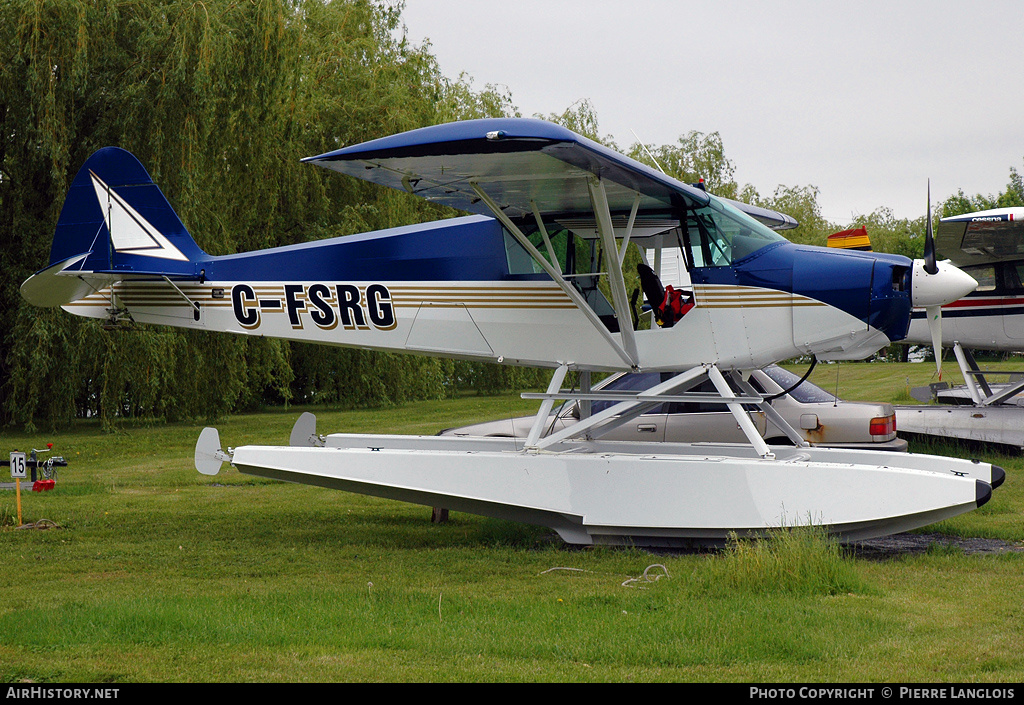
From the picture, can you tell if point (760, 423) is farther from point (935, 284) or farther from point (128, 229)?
point (128, 229)

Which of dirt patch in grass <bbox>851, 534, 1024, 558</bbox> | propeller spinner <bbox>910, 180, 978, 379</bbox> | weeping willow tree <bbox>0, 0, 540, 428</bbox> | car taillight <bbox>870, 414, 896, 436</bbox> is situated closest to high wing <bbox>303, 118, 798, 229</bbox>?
propeller spinner <bbox>910, 180, 978, 379</bbox>

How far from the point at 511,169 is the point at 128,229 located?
441 cm

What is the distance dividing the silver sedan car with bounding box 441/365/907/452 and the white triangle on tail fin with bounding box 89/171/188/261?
3358 mm

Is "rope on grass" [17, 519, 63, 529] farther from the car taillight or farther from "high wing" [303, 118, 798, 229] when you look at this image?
the car taillight

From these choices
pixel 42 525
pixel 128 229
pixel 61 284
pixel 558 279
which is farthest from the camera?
pixel 128 229

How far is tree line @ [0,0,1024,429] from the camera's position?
15008 millimetres

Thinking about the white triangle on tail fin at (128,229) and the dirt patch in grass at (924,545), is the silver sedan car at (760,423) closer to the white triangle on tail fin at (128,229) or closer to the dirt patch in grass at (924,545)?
the dirt patch in grass at (924,545)

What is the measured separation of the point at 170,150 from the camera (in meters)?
15.4

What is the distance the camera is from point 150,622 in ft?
16.5

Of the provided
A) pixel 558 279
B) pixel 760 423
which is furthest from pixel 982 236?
pixel 558 279

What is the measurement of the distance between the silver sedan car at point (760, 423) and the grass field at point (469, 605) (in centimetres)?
131

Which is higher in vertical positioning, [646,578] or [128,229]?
[128,229]
